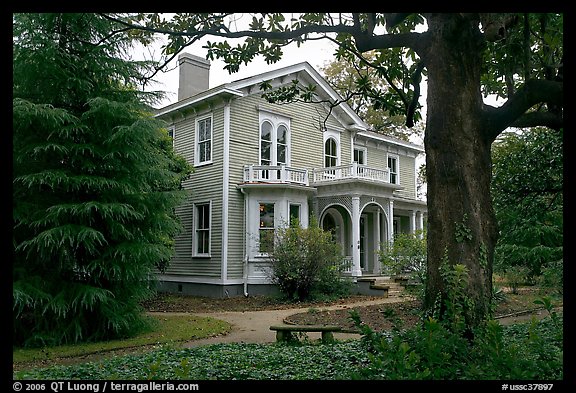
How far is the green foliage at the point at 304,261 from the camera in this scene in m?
16.3

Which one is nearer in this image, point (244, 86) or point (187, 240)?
point (244, 86)

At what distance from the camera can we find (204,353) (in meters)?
6.82

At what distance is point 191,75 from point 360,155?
8840 mm

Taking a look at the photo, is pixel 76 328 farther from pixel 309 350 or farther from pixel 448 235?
pixel 448 235

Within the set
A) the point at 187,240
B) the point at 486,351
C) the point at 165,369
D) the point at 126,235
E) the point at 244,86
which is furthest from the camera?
the point at 187,240

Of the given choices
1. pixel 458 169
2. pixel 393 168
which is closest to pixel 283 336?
pixel 458 169

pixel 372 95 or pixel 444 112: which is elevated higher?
pixel 372 95

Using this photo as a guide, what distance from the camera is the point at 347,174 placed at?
834 inches

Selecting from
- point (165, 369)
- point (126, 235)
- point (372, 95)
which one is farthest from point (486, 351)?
point (126, 235)

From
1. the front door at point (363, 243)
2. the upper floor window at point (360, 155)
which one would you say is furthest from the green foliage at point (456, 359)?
the upper floor window at point (360, 155)

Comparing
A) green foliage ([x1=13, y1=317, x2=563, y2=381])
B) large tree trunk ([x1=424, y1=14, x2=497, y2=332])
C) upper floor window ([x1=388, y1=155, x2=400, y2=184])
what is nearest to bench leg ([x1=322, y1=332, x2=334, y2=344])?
green foliage ([x1=13, y1=317, x2=563, y2=381])

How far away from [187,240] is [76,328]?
1062 centimetres

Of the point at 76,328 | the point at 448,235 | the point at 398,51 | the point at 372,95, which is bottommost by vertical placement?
the point at 76,328

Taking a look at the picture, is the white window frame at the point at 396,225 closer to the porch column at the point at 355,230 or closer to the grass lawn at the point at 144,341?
the porch column at the point at 355,230
